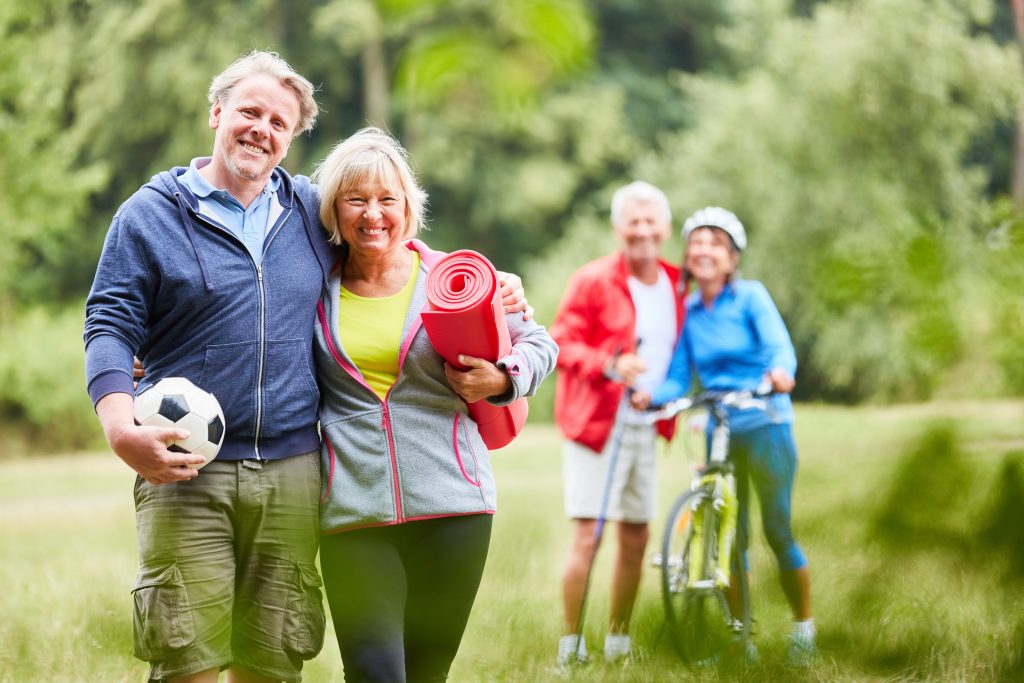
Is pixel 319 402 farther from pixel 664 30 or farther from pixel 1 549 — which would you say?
pixel 1 549

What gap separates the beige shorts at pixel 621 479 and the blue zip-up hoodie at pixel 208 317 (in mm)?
2100

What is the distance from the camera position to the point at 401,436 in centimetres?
272

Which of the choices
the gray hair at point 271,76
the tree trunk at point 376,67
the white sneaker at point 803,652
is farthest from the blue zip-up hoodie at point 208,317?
the white sneaker at point 803,652

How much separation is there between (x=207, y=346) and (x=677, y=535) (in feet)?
8.30

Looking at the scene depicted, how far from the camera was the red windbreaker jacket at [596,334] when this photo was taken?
455 cm

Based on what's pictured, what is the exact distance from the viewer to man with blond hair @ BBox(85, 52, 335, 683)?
2555 mm

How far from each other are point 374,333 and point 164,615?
0.77m

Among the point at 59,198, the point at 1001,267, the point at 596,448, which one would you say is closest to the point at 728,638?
the point at 1001,267

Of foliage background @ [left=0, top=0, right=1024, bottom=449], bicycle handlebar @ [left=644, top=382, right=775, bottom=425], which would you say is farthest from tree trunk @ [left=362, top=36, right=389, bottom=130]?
bicycle handlebar @ [left=644, top=382, right=775, bottom=425]

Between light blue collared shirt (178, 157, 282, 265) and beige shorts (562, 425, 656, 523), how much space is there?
221 cm

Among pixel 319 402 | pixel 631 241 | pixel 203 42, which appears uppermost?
pixel 631 241

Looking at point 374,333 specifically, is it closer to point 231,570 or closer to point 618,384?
point 231,570

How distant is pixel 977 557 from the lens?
874 mm

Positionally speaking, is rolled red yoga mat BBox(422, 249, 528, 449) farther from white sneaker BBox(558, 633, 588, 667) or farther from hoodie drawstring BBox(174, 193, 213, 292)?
white sneaker BBox(558, 633, 588, 667)
